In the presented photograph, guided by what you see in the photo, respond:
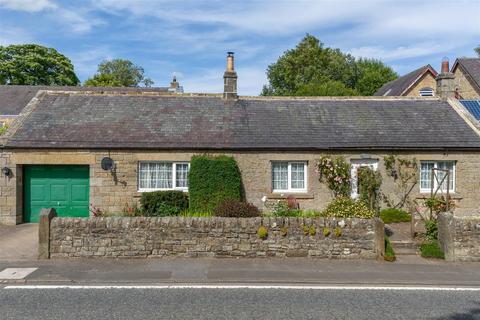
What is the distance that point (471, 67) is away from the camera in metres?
33.6

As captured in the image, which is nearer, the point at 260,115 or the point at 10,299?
the point at 10,299

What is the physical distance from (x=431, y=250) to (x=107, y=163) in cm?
1097

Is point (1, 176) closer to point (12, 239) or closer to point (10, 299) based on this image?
point (12, 239)

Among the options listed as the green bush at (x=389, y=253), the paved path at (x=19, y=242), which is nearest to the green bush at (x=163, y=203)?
the paved path at (x=19, y=242)

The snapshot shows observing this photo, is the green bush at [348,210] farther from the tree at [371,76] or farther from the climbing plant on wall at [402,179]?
the tree at [371,76]

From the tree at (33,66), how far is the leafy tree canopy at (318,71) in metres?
25.5

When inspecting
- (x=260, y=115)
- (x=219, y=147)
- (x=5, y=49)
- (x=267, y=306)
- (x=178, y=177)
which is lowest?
(x=267, y=306)

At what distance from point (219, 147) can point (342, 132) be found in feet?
16.2

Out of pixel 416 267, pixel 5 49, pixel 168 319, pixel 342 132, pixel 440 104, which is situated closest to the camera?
pixel 168 319

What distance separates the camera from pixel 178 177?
16562 millimetres

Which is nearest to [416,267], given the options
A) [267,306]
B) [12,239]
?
[267,306]

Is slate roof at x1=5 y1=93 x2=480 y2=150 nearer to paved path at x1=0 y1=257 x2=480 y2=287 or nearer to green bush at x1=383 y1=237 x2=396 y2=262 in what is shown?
green bush at x1=383 y1=237 x2=396 y2=262

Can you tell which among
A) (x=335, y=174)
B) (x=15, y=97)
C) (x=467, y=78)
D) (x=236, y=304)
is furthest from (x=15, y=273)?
(x=467, y=78)

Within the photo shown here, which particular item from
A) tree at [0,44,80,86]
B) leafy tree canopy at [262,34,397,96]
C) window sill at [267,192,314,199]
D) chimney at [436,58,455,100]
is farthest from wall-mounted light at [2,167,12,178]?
tree at [0,44,80,86]
